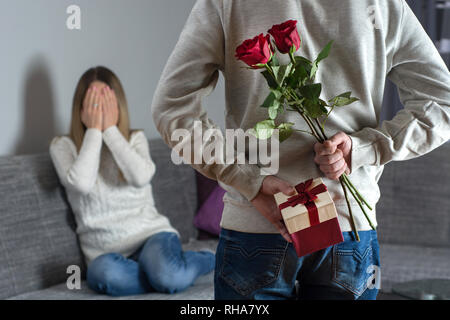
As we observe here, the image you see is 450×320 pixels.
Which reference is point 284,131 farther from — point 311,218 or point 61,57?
point 61,57

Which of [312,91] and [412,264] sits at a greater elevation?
[312,91]

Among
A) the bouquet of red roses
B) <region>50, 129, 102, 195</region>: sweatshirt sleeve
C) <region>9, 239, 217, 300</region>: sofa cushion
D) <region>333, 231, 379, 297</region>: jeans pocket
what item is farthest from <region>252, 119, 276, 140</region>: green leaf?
<region>50, 129, 102, 195</region>: sweatshirt sleeve

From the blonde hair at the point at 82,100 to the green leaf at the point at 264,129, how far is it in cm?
142

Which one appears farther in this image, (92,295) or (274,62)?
(92,295)

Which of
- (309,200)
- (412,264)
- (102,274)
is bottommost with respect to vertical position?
(412,264)

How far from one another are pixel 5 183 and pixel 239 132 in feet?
4.21

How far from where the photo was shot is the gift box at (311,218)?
31.8 inches

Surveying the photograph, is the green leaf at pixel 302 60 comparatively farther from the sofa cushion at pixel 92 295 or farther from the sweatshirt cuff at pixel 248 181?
the sofa cushion at pixel 92 295

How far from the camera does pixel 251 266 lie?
841mm

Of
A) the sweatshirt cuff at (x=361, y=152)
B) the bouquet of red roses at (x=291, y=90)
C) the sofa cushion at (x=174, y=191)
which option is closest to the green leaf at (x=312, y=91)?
the bouquet of red roses at (x=291, y=90)

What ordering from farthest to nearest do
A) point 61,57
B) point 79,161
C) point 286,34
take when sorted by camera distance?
point 61,57 → point 79,161 → point 286,34

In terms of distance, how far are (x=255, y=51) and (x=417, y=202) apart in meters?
1.98

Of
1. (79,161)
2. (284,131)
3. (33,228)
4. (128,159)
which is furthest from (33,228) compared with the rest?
(284,131)

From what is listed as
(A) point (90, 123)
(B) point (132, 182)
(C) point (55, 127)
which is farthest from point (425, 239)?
(C) point (55, 127)
